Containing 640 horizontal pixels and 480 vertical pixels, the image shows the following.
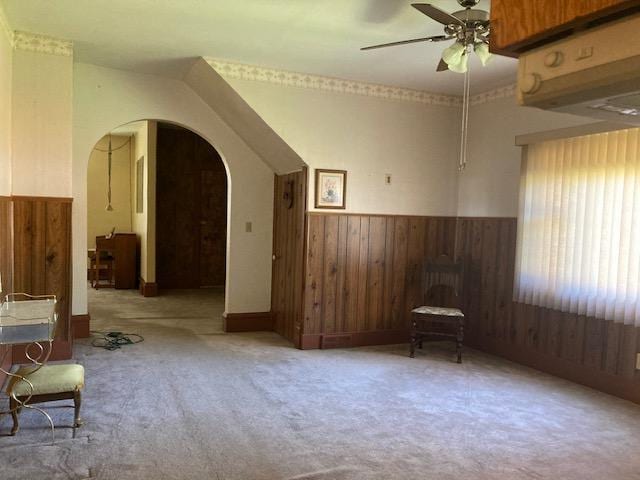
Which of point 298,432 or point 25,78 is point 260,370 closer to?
point 298,432

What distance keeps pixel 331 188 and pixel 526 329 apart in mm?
2233

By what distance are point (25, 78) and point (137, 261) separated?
4.67 meters

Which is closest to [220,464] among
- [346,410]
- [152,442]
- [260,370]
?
[152,442]

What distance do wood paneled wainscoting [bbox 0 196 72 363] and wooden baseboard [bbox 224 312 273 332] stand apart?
Answer: 63.4 inches

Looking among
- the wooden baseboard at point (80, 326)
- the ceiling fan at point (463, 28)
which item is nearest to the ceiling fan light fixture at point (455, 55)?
the ceiling fan at point (463, 28)

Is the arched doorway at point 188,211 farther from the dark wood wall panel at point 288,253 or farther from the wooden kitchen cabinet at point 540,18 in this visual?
the wooden kitchen cabinet at point 540,18

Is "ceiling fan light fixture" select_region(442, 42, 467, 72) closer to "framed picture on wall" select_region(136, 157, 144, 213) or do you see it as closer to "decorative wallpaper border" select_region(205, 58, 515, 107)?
"decorative wallpaper border" select_region(205, 58, 515, 107)

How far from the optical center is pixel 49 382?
2.84 meters

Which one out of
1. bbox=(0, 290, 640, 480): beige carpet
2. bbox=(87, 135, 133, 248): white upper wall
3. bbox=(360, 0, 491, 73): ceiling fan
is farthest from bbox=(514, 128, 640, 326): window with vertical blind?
bbox=(87, 135, 133, 248): white upper wall

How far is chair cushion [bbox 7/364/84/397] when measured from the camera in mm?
2785

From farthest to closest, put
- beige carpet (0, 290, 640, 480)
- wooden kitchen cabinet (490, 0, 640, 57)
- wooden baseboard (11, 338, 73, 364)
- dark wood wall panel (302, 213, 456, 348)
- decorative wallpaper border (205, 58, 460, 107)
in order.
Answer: dark wood wall panel (302, 213, 456, 348), decorative wallpaper border (205, 58, 460, 107), wooden baseboard (11, 338, 73, 364), beige carpet (0, 290, 640, 480), wooden kitchen cabinet (490, 0, 640, 57)

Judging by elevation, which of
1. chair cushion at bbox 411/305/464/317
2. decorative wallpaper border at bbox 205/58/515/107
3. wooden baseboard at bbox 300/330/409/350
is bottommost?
wooden baseboard at bbox 300/330/409/350

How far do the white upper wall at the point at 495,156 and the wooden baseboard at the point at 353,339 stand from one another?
4.89 ft

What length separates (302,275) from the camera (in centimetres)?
490
